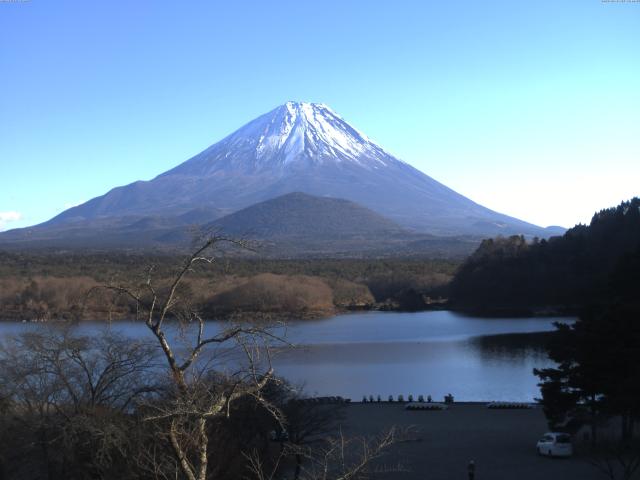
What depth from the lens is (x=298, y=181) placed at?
11056cm

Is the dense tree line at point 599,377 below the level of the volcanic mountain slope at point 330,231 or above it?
below

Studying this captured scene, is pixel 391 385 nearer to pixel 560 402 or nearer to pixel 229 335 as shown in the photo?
pixel 560 402

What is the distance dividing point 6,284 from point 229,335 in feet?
124

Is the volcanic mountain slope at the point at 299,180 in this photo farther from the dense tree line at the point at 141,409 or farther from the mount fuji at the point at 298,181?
the dense tree line at the point at 141,409

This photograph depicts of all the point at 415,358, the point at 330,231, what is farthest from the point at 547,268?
the point at 330,231

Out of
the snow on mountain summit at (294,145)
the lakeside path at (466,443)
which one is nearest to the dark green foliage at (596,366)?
the lakeside path at (466,443)

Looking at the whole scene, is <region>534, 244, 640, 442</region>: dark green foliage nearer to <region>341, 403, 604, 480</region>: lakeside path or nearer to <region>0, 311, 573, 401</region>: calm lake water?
<region>341, 403, 604, 480</region>: lakeside path

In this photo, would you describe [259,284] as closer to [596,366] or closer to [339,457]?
[596,366]

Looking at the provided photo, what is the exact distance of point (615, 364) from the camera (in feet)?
34.0

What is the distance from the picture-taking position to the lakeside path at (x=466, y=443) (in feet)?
31.3

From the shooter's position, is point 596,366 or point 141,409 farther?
point 596,366

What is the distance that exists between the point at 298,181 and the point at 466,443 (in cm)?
9988

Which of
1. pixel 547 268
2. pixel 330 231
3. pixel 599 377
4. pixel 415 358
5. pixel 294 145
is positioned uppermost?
pixel 294 145

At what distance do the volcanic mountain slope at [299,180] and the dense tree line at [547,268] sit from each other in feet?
201
